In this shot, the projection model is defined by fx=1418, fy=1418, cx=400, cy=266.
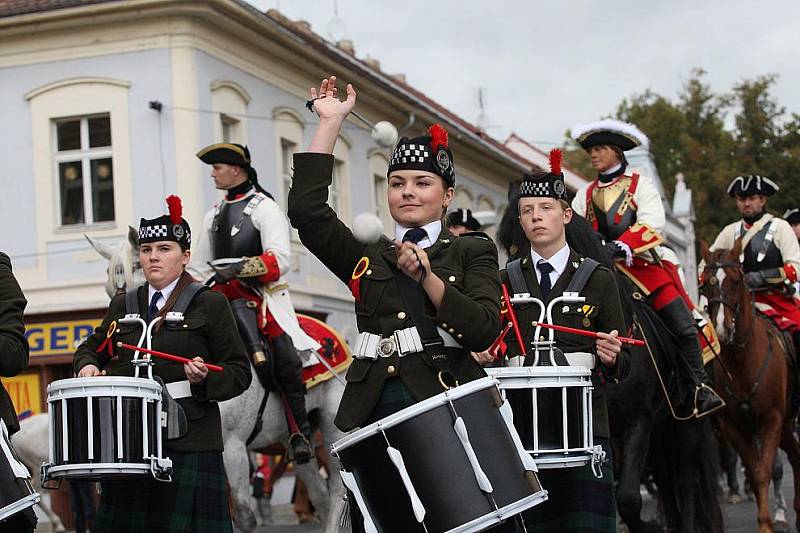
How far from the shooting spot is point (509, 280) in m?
7.14

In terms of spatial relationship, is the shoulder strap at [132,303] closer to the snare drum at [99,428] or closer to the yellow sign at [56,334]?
the snare drum at [99,428]

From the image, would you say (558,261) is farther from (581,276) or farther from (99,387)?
(99,387)

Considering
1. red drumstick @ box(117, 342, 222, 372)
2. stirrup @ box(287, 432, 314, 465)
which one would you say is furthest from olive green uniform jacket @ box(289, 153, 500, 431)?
stirrup @ box(287, 432, 314, 465)

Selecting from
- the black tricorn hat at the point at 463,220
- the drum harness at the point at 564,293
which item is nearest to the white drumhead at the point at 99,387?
the drum harness at the point at 564,293

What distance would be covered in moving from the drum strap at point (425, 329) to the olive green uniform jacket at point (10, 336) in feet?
5.75

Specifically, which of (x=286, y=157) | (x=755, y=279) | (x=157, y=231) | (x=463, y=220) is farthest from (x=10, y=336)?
(x=286, y=157)

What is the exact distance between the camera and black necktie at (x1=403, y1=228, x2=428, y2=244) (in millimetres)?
5078

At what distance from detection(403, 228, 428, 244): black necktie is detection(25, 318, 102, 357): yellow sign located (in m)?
17.8

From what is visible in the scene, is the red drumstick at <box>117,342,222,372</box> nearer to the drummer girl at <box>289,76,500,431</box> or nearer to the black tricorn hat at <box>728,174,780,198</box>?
the drummer girl at <box>289,76,500,431</box>

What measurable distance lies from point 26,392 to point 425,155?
1814 cm

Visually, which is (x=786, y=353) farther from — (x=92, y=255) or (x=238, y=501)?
(x=92, y=255)

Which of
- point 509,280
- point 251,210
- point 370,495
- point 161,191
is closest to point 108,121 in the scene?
point 161,191

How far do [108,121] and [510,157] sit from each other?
1877 centimetres

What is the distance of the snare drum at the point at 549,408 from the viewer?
612cm
